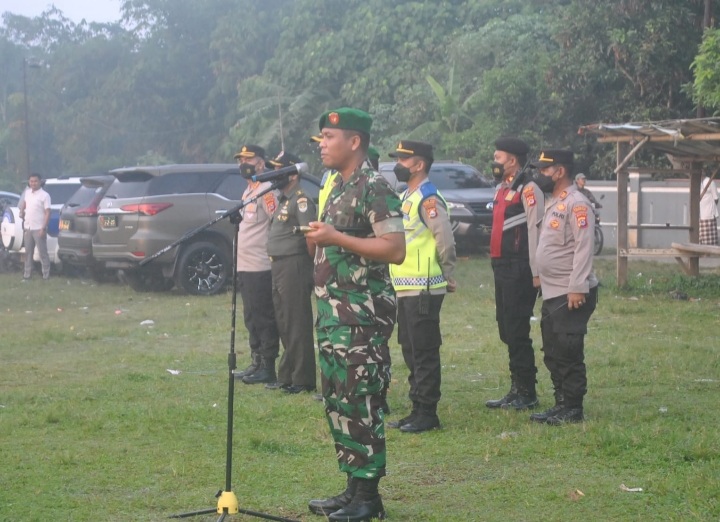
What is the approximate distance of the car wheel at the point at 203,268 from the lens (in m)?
17.1

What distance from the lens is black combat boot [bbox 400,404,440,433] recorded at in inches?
296

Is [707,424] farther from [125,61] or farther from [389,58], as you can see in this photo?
[125,61]

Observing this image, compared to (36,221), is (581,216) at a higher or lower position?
lower

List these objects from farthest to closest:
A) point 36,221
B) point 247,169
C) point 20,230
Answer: point 20,230
point 36,221
point 247,169

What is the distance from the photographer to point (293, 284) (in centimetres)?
901

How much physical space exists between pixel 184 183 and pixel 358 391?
491 inches

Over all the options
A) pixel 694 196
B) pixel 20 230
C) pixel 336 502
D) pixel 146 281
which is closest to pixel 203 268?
pixel 146 281

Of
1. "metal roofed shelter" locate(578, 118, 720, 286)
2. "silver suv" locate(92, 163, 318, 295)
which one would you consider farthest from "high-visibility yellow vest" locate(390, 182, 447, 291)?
"silver suv" locate(92, 163, 318, 295)

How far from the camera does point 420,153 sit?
7801mm

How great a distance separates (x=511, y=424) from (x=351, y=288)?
2649 mm

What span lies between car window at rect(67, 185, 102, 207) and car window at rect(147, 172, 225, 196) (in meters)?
2.15

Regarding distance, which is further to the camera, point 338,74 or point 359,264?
point 338,74

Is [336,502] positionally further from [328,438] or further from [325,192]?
[325,192]

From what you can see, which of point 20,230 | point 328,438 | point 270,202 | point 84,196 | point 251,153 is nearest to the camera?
point 328,438
